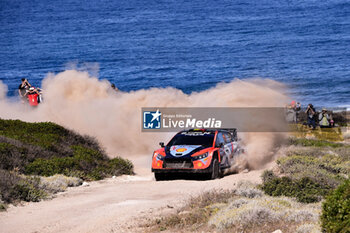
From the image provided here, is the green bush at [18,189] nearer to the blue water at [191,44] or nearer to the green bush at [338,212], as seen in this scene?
the green bush at [338,212]

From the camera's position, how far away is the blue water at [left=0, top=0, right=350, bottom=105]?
66062 mm

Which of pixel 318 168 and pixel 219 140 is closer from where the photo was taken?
pixel 318 168

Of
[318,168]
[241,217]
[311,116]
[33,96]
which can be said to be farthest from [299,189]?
[33,96]

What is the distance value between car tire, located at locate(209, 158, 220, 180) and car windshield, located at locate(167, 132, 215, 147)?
0.66m

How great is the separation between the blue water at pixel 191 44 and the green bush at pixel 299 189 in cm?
2995

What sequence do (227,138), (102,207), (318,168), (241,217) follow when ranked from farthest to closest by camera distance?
(227,138), (318,168), (102,207), (241,217)

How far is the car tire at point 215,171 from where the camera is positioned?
17375 millimetres

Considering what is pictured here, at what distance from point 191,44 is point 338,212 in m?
80.9

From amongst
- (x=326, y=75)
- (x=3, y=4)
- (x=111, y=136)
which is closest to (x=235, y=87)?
(x=111, y=136)

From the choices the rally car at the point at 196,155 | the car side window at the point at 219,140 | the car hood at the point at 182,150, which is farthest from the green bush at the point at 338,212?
the car side window at the point at 219,140

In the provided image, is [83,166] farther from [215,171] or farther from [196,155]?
[215,171]

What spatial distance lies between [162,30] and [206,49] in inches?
842

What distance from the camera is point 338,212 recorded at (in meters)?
8.55

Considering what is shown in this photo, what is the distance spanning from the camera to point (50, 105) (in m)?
30.0
